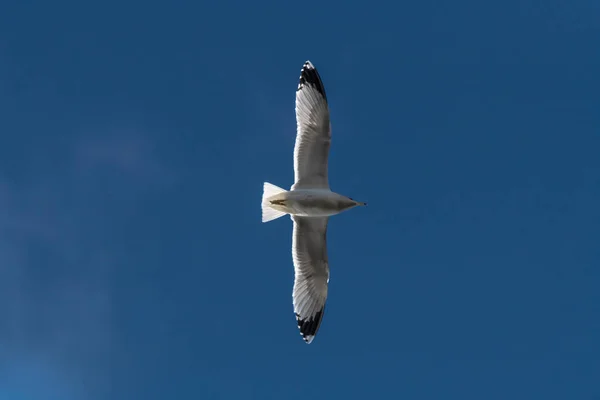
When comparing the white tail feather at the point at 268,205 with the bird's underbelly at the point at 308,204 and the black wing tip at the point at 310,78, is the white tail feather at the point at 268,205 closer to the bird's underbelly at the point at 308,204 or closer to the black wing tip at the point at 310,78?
the bird's underbelly at the point at 308,204

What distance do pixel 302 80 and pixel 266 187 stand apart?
6.65ft

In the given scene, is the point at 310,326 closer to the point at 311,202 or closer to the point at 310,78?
the point at 311,202

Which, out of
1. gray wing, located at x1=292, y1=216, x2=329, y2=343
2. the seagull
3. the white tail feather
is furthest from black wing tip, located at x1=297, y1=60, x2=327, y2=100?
gray wing, located at x1=292, y1=216, x2=329, y2=343

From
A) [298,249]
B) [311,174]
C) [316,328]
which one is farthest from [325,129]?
[316,328]

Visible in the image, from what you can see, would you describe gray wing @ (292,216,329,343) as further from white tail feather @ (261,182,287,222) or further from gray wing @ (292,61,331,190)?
gray wing @ (292,61,331,190)

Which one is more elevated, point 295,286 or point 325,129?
point 325,129

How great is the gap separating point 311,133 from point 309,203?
1225 millimetres

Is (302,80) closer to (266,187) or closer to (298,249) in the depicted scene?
(266,187)

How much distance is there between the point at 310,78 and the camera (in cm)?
1404

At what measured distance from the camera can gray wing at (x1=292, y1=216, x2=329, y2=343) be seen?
14.4 m

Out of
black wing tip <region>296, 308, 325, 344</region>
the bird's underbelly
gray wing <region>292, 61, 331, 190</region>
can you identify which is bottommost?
black wing tip <region>296, 308, 325, 344</region>

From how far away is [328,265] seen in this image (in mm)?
14453

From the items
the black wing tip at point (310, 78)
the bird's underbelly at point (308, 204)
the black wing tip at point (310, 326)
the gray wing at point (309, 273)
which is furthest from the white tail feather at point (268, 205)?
the black wing tip at point (310, 326)

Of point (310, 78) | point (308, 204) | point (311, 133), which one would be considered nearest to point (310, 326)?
point (308, 204)
